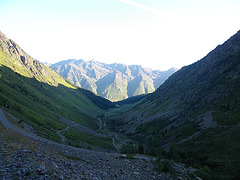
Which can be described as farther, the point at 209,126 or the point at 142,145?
the point at 142,145

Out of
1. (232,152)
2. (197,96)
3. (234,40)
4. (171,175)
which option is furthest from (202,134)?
(234,40)

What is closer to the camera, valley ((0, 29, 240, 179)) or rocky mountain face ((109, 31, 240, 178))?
valley ((0, 29, 240, 179))

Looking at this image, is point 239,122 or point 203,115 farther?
point 203,115

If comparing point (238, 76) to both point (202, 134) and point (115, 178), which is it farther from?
point (115, 178)

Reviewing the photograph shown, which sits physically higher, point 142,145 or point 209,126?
point 209,126

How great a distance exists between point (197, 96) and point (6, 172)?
186 m

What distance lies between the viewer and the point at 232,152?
2478 inches

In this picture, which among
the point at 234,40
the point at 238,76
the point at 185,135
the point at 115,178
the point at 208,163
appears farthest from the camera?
the point at 234,40

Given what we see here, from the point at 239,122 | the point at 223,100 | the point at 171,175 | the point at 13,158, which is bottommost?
the point at 171,175

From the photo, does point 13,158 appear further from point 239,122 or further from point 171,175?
point 239,122

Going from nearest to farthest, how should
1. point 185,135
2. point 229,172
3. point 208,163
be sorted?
point 229,172, point 208,163, point 185,135

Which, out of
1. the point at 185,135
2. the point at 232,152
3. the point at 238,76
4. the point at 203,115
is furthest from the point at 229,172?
the point at 238,76

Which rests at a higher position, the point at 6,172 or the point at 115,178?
the point at 6,172

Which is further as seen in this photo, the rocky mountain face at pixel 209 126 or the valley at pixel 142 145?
the rocky mountain face at pixel 209 126
